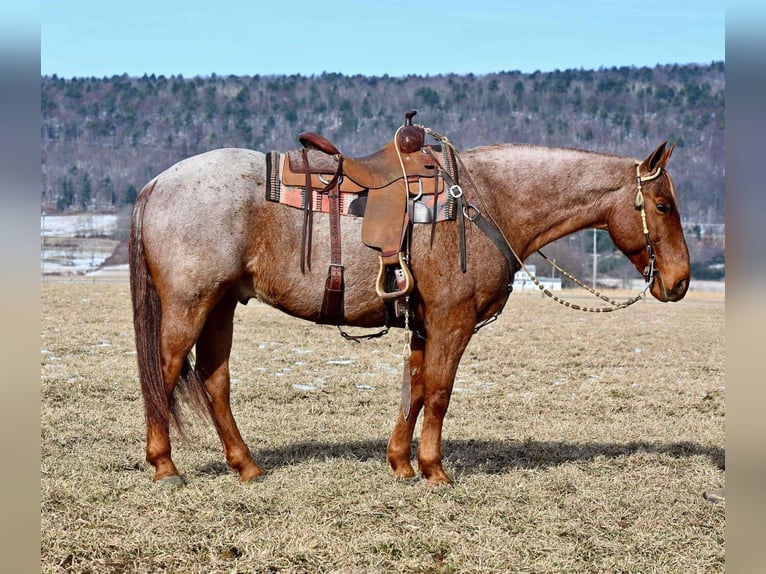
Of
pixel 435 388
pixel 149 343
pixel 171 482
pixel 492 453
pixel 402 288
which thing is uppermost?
pixel 402 288

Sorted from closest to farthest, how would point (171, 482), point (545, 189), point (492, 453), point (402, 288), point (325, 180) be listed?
point (171, 482), point (402, 288), point (325, 180), point (545, 189), point (492, 453)

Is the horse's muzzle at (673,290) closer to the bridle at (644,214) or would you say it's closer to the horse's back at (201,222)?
the bridle at (644,214)

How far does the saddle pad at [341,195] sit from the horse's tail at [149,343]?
80cm

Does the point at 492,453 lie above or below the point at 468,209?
below

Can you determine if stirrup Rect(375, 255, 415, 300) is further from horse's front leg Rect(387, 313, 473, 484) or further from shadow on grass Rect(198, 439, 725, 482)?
shadow on grass Rect(198, 439, 725, 482)

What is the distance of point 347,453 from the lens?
558 centimetres

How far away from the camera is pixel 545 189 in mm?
5078

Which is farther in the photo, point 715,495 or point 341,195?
point 341,195

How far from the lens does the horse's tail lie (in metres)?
4.71

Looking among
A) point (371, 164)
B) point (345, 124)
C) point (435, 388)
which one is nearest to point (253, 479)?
point (435, 388)

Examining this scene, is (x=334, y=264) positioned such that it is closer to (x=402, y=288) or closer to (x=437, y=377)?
(x=402, y=288)

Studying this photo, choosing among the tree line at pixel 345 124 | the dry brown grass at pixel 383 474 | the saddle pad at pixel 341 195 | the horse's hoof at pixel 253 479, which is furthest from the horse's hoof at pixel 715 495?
the tree line at pixel 345 124

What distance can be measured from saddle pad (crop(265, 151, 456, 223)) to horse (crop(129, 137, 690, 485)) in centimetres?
6

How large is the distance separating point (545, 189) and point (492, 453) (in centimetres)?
206
